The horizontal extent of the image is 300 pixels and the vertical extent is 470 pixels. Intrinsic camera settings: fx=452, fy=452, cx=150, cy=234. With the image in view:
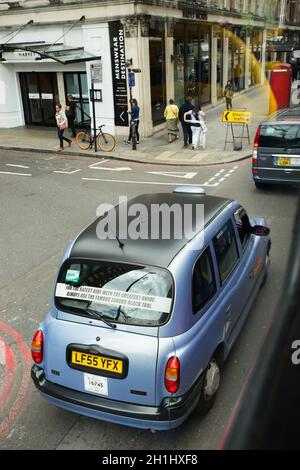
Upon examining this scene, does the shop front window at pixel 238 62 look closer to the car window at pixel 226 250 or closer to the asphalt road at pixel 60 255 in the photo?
the asphalt road at pixel 60 255

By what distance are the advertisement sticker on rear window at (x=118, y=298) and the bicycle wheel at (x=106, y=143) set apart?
1380 cm

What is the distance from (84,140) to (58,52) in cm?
423

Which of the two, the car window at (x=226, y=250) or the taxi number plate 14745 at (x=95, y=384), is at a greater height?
the car window at (x=226, y=250)

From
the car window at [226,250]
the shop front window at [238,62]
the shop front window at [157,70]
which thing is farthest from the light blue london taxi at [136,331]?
the shop front window at [238,62]

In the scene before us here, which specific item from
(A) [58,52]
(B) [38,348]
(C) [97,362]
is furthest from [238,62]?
(C) [97,362]

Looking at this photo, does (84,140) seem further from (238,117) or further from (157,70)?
(238,117)

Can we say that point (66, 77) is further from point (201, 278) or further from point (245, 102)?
point (201, 278)

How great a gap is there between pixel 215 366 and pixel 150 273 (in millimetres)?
1176

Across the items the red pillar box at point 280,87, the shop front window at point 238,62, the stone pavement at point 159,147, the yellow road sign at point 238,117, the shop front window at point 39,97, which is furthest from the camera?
the shop front window at point 238,62

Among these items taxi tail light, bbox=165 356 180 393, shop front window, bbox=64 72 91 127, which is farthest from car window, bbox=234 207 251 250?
shop front window, bbox=64 72 91 127

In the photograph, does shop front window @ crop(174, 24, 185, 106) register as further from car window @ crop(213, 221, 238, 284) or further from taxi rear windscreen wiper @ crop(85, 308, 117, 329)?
taxi rear windscreen wiper @ crop(85, 308, 117, 329)

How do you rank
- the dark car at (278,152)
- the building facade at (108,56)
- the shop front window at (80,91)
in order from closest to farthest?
1. the dark car at (278,152)
2. the building facade at (108,56)
3. the shop front window at (80,91)

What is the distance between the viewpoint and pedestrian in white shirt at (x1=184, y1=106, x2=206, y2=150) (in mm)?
16672

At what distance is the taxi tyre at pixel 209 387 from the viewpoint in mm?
4168
